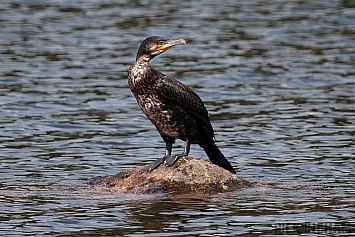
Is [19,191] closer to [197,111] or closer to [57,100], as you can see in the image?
[197,111]

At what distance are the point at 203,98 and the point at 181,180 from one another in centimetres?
552

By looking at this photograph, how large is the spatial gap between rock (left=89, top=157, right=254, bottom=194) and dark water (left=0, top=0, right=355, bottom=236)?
0.18 m

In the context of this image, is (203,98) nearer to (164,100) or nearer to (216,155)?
(216,155)

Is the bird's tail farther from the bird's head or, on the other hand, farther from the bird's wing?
the bird's head

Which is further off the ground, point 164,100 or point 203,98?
point 164,100

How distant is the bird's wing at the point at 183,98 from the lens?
8.71 m

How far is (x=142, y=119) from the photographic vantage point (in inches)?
520

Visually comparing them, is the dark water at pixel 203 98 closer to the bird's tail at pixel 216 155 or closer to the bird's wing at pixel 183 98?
the bird's tail at pixel 216 155

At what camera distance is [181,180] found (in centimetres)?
882

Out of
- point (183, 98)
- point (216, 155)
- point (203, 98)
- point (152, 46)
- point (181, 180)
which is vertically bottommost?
point (203, 98)

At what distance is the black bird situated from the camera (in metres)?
8.66

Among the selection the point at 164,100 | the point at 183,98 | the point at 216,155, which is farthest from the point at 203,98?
the point at 164,100

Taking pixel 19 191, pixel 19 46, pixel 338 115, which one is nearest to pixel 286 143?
pixel 338 115

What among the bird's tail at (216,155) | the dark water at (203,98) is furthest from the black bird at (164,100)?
the dark water at (203,98)
